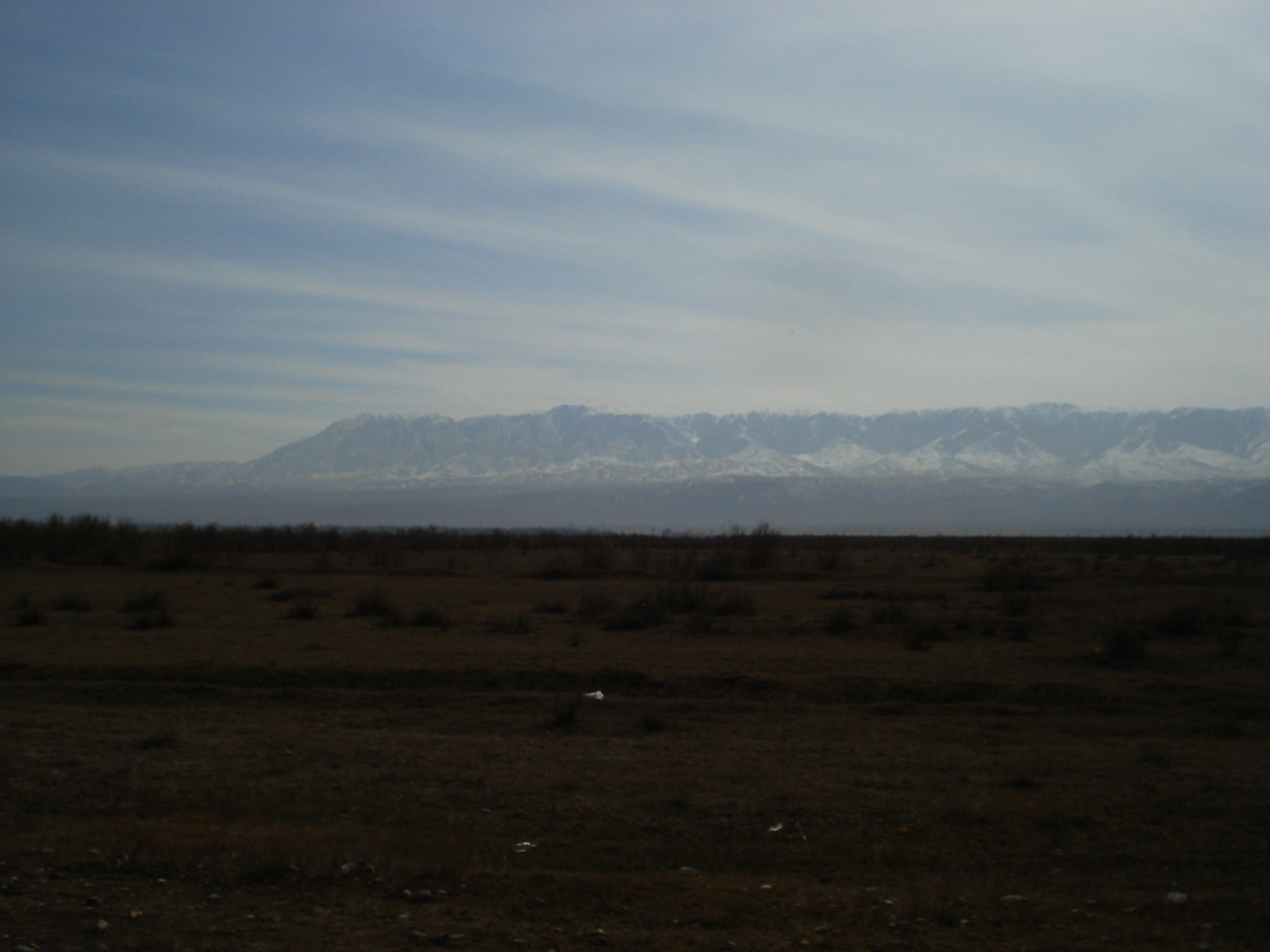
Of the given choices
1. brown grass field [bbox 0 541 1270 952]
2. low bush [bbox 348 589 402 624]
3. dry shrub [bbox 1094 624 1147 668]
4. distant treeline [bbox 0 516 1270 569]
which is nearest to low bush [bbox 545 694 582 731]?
brown grass field [bbox 0 541 1270 952]

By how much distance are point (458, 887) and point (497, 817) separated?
1.88m

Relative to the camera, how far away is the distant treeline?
164 feet

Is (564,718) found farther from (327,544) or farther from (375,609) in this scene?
(327,544)

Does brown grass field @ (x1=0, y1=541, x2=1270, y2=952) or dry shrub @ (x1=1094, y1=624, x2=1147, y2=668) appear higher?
dry shrub @ (x1=1094, y1=624, x2=1147, y2=668)

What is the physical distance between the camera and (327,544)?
7212cm

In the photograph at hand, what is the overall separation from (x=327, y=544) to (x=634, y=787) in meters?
66.9

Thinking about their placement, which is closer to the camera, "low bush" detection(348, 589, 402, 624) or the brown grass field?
the brown grass field

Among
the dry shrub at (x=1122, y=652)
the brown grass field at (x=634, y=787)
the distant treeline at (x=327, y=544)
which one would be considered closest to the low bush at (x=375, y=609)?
→ the brown grass field at (x=634, y=787)

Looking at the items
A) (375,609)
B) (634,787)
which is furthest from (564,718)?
(375,609)

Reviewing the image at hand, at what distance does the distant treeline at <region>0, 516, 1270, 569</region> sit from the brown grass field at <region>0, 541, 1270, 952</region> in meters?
30.2

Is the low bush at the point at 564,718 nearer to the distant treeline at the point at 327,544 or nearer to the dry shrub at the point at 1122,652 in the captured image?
the dry shrub at the point at 1122,652

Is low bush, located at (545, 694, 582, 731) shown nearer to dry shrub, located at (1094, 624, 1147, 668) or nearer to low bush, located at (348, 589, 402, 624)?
dry shrub, located at (1094, 624, 1147, 668)

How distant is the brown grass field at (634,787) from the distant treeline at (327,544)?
1188 inches

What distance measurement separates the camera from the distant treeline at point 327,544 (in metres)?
50.0
